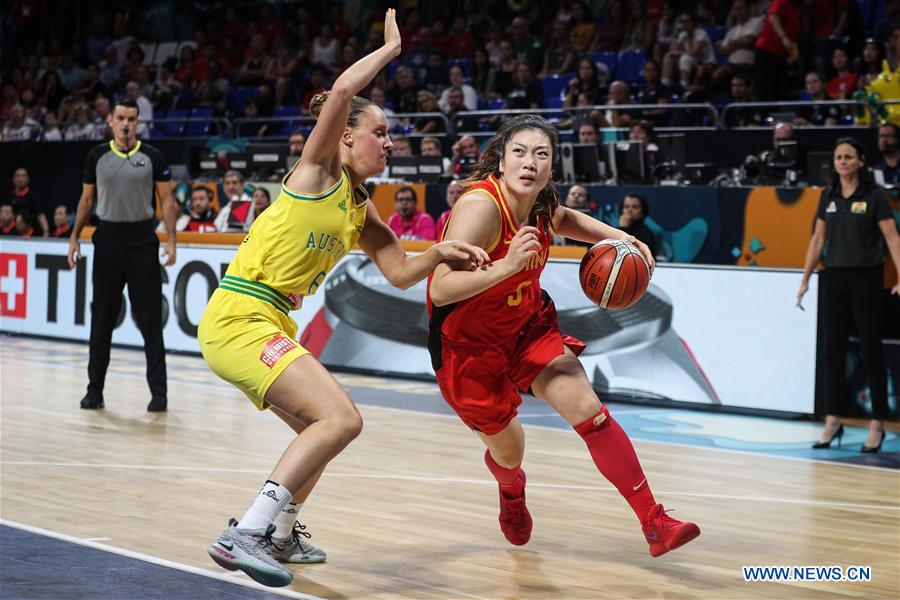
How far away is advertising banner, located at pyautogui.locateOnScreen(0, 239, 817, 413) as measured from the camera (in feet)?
29.4

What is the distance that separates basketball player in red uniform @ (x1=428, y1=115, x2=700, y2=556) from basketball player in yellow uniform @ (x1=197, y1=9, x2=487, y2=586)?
368mm

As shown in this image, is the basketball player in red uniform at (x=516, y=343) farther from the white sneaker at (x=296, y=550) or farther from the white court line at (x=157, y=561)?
the white court line at (x=157, y=561)

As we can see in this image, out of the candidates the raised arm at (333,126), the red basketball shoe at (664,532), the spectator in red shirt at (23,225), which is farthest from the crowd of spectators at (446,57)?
the raised arm at (333,126)

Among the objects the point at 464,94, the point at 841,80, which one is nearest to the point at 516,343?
the point at 841,80

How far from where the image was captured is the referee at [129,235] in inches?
342

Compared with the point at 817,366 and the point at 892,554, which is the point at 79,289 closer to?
the point at 817,366

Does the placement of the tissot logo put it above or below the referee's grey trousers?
below

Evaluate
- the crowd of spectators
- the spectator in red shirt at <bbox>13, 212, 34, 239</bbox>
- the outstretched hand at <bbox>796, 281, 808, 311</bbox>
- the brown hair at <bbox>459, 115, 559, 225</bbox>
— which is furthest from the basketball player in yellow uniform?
the spectator in red shirt at <bbox>13, 212, 34, 239</bbox>

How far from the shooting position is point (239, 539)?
4.09 meters

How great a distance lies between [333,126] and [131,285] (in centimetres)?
502

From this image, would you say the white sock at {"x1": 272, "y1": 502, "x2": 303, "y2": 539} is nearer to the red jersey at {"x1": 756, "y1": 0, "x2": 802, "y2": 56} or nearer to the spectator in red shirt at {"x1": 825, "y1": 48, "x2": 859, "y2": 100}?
the spectator in red shirt at {"x1": 825, "y1": 48, "x2": 859, "y2": 100}

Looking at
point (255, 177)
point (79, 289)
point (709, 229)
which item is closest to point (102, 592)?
point (709, 229)

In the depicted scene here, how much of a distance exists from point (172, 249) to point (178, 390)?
157cm

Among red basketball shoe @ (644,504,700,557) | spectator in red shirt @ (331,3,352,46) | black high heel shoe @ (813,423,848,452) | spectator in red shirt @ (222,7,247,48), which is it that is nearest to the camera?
red basketball shoe @ (644,504,700,557)
